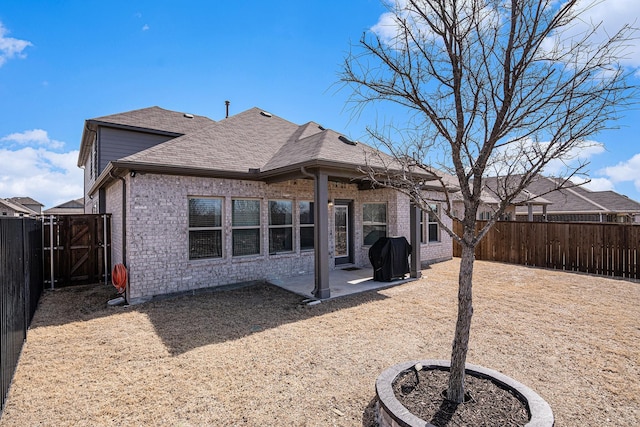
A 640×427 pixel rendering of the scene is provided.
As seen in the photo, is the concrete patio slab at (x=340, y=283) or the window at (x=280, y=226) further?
the window at (x=280, y=226)

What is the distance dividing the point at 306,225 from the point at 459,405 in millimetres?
6972

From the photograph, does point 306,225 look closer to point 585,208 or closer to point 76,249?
point 76,249

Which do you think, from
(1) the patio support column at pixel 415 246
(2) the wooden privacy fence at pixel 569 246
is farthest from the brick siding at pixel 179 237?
(2) the wooden privacy fence at pixel 569 246

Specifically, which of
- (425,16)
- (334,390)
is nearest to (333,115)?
(425,16)

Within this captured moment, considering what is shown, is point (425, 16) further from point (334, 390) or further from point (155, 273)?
point (155, 273)

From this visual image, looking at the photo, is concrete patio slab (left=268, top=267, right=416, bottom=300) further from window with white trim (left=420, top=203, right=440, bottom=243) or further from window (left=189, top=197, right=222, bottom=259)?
window with white trim (left=420, top=203, right=440, bottom=243)

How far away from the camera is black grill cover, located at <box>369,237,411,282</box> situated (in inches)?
329

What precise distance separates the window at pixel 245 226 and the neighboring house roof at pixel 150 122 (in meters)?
6.52

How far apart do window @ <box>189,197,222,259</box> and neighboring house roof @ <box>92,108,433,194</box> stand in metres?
0.82

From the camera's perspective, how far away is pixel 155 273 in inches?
269

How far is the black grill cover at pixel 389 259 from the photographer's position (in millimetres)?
8367

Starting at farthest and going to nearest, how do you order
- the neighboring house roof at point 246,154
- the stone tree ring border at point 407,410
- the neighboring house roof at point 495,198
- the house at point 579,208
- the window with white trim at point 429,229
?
1. the house at point 579,208
2. the window with white trim at point 429,229
3. the neighboring house roof at point 246,154
4. the neighboring house roof at point 495,198
5. the stone tree ring border at point 407,410

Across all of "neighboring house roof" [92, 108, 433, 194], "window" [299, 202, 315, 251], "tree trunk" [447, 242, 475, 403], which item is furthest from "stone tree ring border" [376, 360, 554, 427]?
"window" [299, 202, 315, 251]

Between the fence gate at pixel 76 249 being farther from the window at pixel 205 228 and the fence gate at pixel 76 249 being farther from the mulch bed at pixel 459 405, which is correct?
the mulch bed at pixel 459 405
